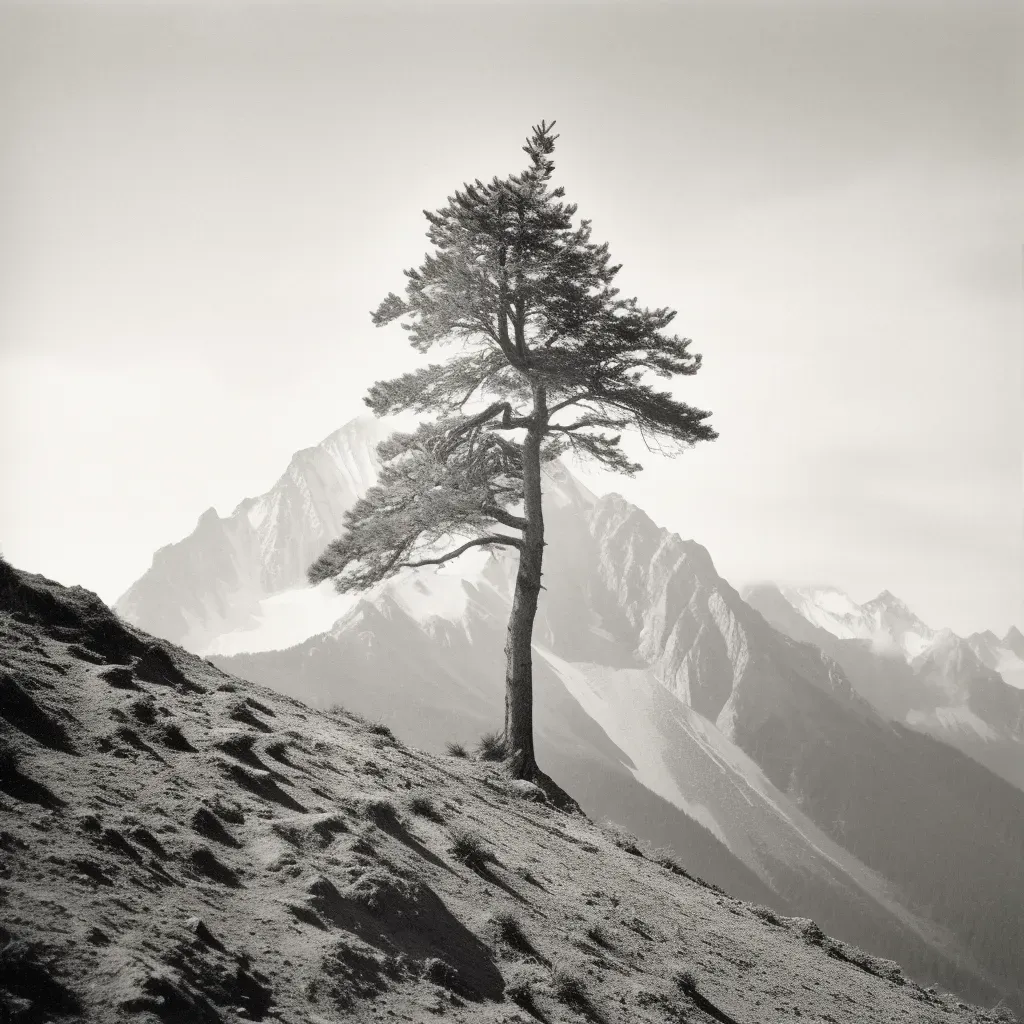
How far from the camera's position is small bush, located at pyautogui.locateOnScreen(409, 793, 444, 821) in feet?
31.3

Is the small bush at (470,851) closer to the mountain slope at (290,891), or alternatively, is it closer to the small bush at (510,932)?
the mountain slope at (290,891)

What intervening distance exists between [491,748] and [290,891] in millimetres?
9604

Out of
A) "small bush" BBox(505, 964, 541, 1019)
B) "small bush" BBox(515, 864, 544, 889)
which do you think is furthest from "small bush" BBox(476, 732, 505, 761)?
"small bush" BBox(505, 964, 541, 1019)

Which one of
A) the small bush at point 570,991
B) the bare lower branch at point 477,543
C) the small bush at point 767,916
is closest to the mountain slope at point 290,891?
the small bush at point 570,991

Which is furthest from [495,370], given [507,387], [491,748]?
[491,748]

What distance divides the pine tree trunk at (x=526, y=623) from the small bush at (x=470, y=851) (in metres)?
5.80

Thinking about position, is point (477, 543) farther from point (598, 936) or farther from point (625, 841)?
point (598, 936)

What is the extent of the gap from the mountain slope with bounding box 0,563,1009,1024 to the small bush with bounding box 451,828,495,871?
44 mm

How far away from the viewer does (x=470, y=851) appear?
28.2 feet

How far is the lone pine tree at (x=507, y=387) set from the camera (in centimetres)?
1534

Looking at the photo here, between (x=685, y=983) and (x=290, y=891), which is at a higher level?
(x=290, y=891)

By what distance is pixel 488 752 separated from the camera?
15.4m

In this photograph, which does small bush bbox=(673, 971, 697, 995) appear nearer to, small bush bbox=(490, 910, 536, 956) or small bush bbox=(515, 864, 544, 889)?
small bush bbox=(490, 910, 536, 956)

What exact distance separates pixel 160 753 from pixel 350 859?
8.66 ft
